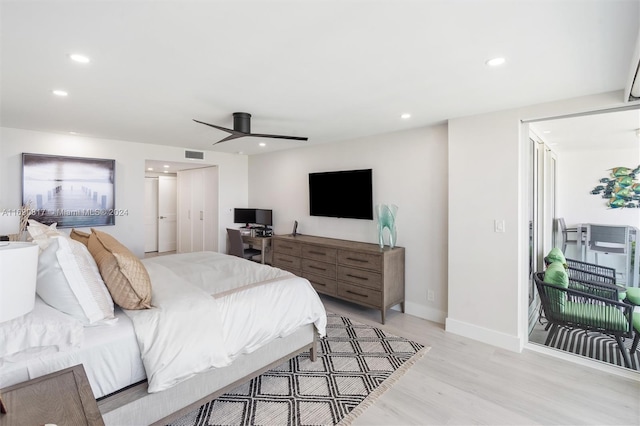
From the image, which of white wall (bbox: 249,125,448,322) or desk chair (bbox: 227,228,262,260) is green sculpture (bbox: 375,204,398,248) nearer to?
white wall (bbox: 249,125,448,322)

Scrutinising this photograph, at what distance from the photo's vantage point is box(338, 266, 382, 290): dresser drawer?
12.0 ft

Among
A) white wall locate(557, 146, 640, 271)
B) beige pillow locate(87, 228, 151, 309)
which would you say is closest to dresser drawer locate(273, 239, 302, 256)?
beige pillow locate(87, 228, 151, 309)

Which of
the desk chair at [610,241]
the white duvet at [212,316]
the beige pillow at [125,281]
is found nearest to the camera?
the white duvet at [212,316]

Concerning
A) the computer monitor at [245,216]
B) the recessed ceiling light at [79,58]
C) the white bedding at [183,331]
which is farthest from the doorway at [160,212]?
the recessed ceiling light at [79,58]

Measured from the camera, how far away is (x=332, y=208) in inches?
183

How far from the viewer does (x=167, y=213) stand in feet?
25.5

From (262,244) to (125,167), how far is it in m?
2.39

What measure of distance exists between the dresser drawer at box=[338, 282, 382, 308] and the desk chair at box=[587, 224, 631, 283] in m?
2.85

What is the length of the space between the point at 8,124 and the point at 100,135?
89 cm

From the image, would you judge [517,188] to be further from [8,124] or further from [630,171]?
[8,124]

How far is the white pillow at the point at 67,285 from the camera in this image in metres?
1.60

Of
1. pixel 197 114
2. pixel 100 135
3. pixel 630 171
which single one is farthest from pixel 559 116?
pixel 100 135

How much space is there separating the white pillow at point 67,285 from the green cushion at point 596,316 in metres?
3.80

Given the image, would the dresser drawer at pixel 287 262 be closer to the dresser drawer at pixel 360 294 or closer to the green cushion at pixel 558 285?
the dresser drawer at pixel 360 294
